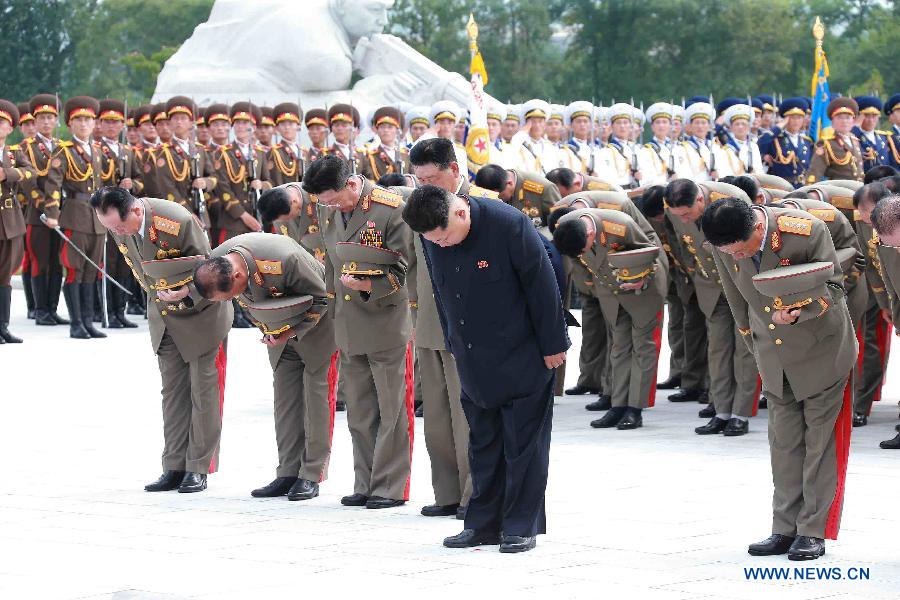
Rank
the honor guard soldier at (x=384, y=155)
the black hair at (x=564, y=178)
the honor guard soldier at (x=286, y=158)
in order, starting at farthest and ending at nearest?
the honor guard soldier at (x=286, y=158), the honor guard soldier at (x=384, y=155), the black hair at (x=564, y=178)

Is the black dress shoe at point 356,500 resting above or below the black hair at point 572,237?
below

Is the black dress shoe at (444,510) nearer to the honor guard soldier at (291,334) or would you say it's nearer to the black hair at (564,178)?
the honor guard soldier at (291,334)

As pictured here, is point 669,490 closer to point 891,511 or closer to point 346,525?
point 891,511

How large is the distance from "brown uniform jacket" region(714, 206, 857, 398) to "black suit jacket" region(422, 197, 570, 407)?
0.88m

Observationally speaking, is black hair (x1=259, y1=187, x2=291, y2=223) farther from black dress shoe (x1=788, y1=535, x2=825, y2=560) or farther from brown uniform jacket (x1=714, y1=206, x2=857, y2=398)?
black dress shoe (x1=788, y1=535, x2=825, y2=560)

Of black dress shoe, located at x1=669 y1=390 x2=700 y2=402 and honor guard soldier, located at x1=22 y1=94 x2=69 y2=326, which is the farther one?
honor guard soldier, located at x1=22 y1=94 x2=69 y2=326

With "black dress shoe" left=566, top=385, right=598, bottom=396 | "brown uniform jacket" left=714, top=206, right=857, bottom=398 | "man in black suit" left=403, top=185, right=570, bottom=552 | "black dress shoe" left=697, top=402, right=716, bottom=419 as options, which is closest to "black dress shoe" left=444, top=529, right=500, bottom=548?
"man in black suit" left=403, top=185, right=570, bottom=552

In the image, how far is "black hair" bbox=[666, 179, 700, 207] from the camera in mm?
10289

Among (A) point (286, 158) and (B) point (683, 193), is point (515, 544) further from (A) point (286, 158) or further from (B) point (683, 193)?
(A) point (286, 158)

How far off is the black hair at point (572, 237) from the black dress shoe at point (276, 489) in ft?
8.48

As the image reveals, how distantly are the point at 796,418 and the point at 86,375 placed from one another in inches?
330

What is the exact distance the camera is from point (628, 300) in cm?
1146

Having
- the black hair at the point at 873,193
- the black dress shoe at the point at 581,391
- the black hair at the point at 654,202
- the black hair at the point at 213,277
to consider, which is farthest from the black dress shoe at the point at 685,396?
the black hair at the point at 213,277

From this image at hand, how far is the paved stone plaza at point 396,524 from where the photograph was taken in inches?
266
